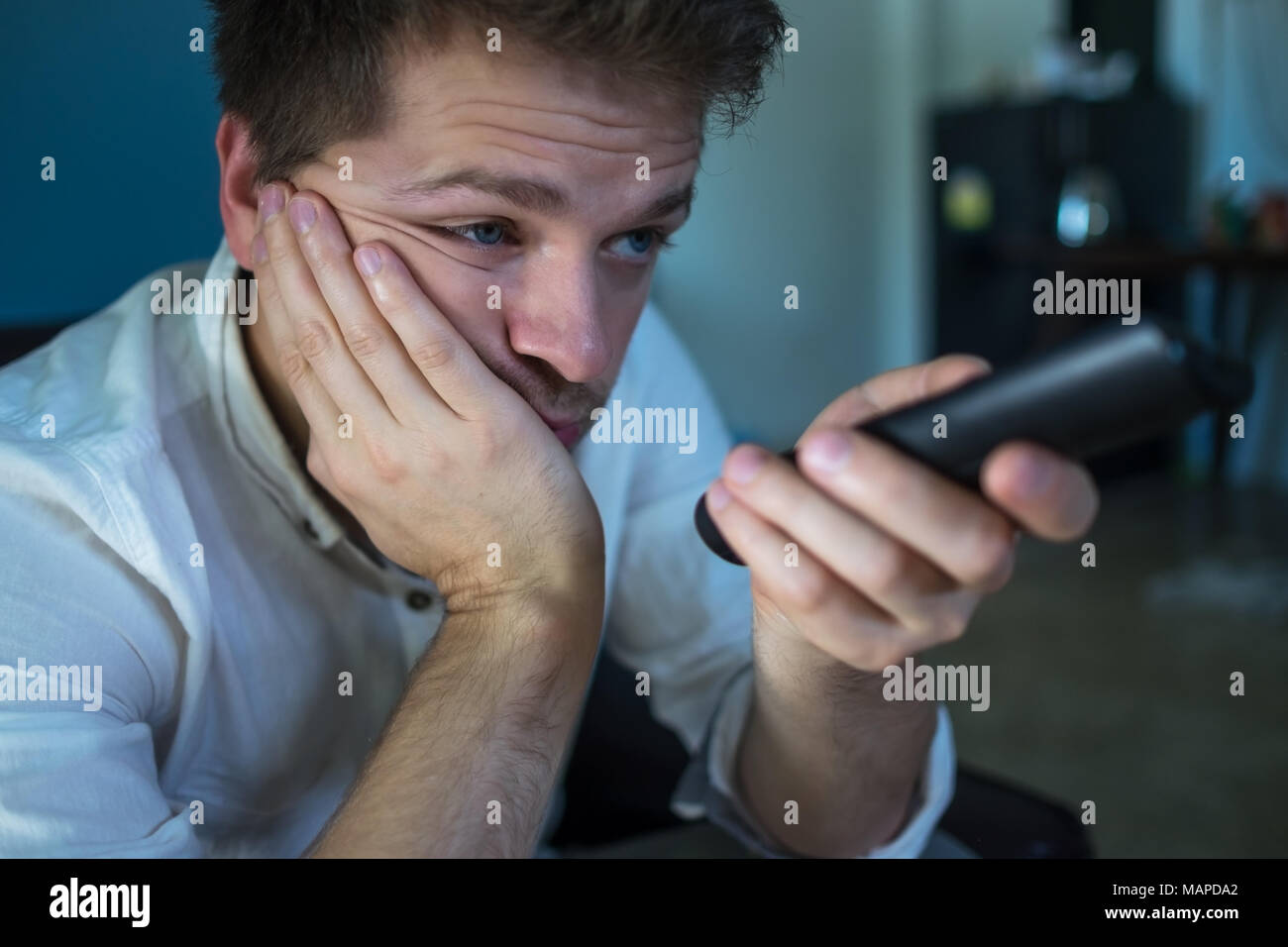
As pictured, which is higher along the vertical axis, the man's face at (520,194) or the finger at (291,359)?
the man's face at (520,194)

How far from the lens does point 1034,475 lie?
0.39m

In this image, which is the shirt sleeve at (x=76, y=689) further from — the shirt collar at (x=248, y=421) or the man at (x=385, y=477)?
Answer: the shirt collar at (x=248, y=421)

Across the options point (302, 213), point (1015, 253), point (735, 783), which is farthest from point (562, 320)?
point (1015, 253)

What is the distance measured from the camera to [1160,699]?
6.64ft

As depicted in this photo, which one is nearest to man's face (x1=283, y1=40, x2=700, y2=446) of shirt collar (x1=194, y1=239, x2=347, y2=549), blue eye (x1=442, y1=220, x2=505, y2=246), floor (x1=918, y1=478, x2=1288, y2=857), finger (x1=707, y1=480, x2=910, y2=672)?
blue eye (x1=442, y1=220, x2=505, y2=246)

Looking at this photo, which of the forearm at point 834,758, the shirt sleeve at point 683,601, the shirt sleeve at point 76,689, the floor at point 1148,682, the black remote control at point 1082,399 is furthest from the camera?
the floor at point 1148,682

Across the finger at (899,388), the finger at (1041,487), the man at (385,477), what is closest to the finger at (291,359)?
the man at (385,477)

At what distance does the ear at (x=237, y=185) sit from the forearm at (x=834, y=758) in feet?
1.33

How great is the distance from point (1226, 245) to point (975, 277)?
662mm

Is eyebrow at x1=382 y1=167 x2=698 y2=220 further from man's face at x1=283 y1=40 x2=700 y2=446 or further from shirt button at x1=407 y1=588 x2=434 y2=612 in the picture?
shirt button at x1=407 y1=588 x2=434 y2=612

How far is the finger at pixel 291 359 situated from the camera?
0.66 metres

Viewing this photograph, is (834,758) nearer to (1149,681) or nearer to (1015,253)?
(1149,681)

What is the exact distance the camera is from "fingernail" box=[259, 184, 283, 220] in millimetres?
659
